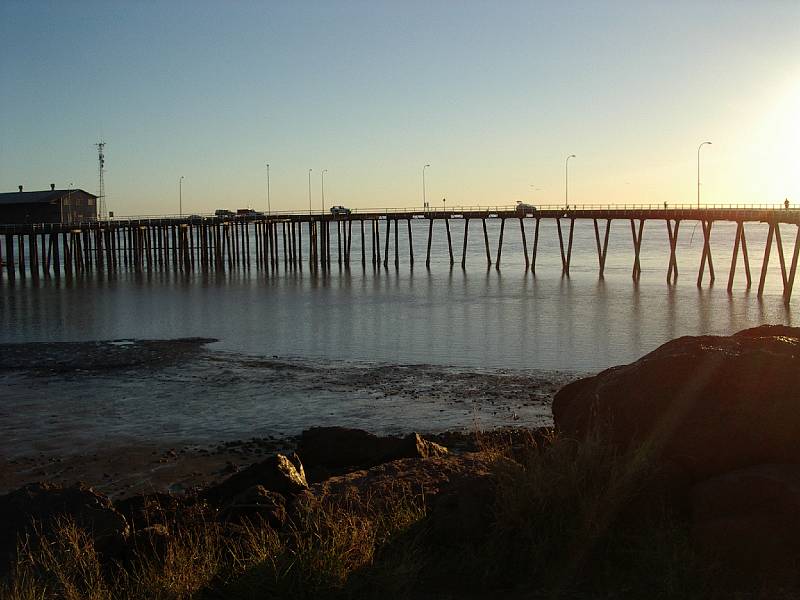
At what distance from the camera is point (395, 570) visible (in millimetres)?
6000

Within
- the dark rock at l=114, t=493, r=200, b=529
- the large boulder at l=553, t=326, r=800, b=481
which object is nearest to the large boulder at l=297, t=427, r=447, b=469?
the dark rock at l=114, t=493, r=200, b=529

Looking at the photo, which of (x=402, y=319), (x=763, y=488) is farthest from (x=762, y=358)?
(x=402, y=319)

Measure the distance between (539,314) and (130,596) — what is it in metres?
28.8

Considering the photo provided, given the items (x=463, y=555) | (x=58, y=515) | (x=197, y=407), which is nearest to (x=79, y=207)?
(x=197, y=407)

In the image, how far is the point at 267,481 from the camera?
330 inches

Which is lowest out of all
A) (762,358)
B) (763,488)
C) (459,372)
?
(459,372)

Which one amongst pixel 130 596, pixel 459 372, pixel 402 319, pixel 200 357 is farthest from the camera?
pixel 402 319

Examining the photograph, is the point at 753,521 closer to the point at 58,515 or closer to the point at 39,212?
the point at 58,515

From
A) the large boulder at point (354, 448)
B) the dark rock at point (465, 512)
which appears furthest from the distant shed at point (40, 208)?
the dark rock at point (465, 512)

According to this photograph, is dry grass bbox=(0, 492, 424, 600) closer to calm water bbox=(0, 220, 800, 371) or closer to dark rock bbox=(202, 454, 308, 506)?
dark rock bbox=(202, 454, 308, 506)

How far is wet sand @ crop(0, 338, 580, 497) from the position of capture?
12.9m

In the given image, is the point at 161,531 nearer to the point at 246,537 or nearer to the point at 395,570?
the point at 246,537

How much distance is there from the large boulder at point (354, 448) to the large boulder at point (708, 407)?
262cm

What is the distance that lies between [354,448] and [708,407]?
4704 mm
